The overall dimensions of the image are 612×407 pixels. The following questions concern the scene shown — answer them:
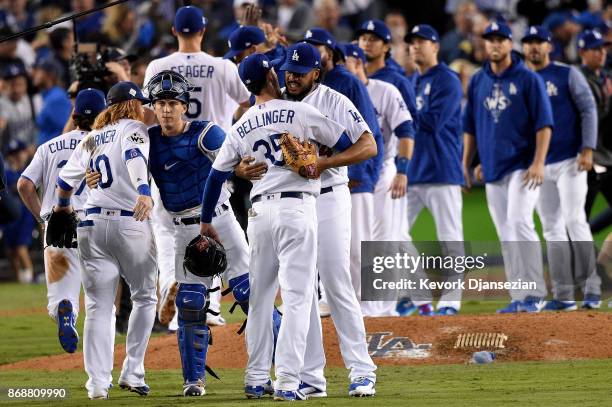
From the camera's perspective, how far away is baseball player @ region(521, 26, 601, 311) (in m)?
12.0

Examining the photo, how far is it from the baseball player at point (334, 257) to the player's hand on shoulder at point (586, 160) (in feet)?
14.1

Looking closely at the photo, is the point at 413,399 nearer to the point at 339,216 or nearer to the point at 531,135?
the point at 339,216

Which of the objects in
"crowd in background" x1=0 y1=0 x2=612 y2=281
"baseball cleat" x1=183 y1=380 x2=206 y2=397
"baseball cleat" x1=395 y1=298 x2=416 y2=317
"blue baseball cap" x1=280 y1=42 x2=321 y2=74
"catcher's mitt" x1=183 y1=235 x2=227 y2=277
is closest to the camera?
"blue baseball cap" x1=280 y1=42 x2=321 y2=74

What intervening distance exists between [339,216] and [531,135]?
4.08 metres

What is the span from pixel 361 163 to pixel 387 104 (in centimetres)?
81

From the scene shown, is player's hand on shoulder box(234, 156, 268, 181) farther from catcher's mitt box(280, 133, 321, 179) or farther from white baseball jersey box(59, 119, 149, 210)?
white baseball jersey box(59, 119, 149, 210)

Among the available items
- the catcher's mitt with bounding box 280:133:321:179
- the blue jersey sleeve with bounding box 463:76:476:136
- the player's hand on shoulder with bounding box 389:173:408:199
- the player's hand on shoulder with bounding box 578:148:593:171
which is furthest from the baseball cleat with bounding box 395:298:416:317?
the catcher's mitt with bounding box 280:133:321:179

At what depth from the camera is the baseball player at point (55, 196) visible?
9.59 meters

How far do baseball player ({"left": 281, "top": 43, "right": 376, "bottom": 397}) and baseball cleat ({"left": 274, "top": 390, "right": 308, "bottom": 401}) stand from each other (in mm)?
197

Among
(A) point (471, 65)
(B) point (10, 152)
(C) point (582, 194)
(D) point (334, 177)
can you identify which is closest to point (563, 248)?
(C) point (582, 194)

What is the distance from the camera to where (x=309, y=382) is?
8.30 m

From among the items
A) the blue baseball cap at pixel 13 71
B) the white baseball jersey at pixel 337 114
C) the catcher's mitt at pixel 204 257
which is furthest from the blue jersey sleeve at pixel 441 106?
the blue baseball cap at pixel 13 71

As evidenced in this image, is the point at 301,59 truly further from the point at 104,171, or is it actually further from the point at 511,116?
the point at 511,116

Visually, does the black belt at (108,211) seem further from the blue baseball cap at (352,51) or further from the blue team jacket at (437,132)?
the blue team jacket at (437,132)
